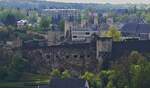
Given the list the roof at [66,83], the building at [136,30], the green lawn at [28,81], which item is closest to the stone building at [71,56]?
the green lawn at [28,81]

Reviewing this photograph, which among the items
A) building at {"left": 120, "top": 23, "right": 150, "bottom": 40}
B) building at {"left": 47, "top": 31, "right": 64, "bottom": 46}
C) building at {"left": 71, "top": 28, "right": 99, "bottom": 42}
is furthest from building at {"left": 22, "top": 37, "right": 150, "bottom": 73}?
building at {"left": 120, "top": 23, "right": 150, "bottom": 40}

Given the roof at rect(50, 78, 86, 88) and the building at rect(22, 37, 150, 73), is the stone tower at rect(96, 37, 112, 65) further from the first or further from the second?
the roof at rect(50, 78, 86, 88)

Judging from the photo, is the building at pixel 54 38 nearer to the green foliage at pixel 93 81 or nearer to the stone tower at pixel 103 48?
the stone tower at pixel 103 48

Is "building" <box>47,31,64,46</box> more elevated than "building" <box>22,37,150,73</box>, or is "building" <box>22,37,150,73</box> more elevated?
"building" <box>22,37,150,73</box>

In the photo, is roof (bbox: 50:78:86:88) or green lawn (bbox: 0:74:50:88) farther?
green lawn (bbox: 0:74:50:88)

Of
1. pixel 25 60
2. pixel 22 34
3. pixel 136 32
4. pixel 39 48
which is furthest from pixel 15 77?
pixel 136 32

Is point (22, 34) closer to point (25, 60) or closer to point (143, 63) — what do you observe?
point (25, 60)

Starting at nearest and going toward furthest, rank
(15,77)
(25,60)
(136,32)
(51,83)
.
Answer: (51,83) < (15,77) < (25,60) < (136,32)

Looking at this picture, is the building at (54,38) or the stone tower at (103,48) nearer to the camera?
the stone tower at (103,48)
